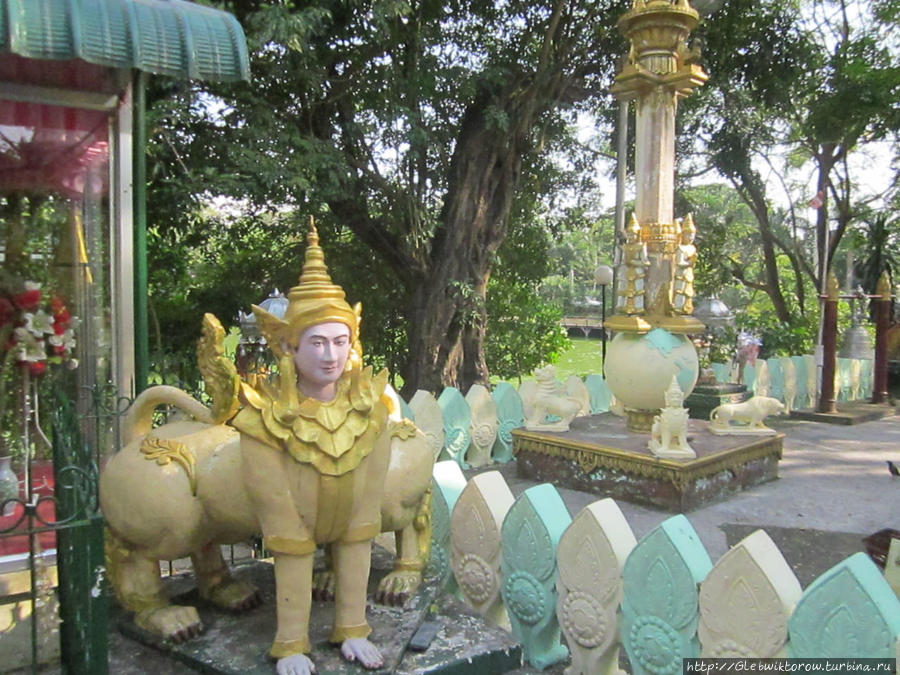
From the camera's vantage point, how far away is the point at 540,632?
298cm

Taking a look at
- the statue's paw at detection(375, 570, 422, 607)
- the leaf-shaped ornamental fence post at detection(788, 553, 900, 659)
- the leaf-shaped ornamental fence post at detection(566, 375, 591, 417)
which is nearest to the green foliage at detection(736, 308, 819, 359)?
the leaf-shaped ornamental fence post at detection(566, 375, 591, 417)

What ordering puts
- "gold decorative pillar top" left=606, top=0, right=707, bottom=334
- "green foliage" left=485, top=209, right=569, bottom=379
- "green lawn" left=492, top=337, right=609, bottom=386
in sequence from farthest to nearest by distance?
1. "green lawn" left=492, top=337, right=609, bottom=386
2. "green foliage" left=485, top=209, right=569, bottom=379
3. "gold decorative pillar top" left=606, top=0, right=707, bottom=334

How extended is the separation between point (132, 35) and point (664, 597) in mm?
2989

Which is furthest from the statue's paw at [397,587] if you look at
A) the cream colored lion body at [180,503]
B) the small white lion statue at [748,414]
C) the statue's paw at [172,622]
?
the small white lion statue at [748,414]

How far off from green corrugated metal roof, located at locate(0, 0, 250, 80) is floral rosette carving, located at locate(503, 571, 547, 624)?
98.2 inches

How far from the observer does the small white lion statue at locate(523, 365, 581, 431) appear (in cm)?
588

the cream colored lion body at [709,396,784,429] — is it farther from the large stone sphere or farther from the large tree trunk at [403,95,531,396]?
the large tree trunk at [403,95,531,396]

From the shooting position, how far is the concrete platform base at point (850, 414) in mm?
8758

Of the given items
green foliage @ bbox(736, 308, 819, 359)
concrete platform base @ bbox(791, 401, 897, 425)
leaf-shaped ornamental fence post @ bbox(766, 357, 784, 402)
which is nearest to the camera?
concrete platform base @ bbox(791, 401, 897, 425)

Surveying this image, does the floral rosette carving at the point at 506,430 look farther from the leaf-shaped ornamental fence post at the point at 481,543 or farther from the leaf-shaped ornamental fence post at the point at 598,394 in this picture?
the leaf-shaped ornamental fence post at the point at 481,543

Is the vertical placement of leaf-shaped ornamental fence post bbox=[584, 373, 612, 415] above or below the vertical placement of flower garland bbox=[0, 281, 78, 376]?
below

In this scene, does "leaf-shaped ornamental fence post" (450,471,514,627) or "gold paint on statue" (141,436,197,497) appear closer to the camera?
"gold paint on statue" (141,436,197,497)

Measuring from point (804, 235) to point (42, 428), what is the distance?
85.3ft

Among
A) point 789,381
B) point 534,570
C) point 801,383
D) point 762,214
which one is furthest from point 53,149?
point 762,214
